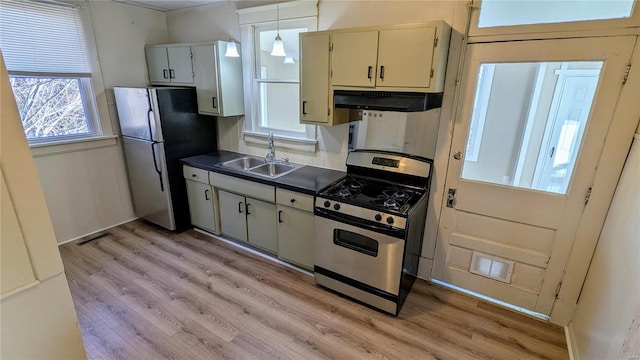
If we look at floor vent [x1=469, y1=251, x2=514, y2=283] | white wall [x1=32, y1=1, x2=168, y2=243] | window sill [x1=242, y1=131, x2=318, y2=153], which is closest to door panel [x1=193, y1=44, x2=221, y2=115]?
window sill [x1=242, y1=131, x2=318, y2=153]

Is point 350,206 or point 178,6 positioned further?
point 178,6

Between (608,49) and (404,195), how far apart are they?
153 cm

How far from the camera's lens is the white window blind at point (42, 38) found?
8.79ft

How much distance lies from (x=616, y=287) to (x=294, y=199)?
216cm

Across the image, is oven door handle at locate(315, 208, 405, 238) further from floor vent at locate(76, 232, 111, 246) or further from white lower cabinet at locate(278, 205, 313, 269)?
floor vent at locate(76, 232, 111, 246)

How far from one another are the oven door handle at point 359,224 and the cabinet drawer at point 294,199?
15 cm

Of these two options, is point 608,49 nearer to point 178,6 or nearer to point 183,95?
point 183,95

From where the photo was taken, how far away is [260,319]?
Result: 2.29 metres

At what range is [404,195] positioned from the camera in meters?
2.44

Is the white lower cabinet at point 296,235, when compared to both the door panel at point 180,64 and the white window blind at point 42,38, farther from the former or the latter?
the white window blind at point 42,38

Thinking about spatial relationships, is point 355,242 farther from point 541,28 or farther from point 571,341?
point 541,28

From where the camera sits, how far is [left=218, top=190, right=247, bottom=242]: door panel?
10.2 ft

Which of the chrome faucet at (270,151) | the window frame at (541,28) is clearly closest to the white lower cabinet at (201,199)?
the chrome faucet at (270,151)

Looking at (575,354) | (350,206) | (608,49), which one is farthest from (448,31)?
(575,354)
